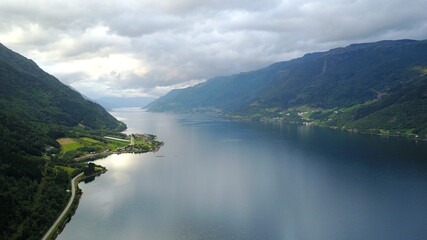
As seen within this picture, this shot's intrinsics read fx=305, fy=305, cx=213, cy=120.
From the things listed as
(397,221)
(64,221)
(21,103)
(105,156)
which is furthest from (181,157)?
(21,103)

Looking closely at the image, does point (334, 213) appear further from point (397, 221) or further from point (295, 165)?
point (295, 165)

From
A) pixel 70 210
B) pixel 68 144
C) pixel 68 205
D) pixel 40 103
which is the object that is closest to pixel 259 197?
pixel 70 210

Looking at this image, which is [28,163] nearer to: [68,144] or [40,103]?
[68,144]

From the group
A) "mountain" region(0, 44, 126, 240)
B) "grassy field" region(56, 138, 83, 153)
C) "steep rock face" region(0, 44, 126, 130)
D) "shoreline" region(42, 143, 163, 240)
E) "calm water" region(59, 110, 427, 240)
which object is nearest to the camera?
"mountain" region(0, 44, 126, 240)

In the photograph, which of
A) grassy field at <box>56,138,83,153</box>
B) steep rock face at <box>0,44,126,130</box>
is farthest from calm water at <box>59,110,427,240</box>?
steep rock face at <box>0,44,126,130</box>

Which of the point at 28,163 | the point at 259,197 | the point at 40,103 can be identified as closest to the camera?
the point at 259,197

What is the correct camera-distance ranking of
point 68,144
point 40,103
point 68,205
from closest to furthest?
point 68,205, point 68,144, point 40,103

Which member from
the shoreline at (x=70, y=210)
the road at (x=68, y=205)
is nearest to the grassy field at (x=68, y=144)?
the shoreline at (x=70, y=210)

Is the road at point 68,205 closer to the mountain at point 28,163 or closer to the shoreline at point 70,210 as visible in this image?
the shoreline at point 70,210

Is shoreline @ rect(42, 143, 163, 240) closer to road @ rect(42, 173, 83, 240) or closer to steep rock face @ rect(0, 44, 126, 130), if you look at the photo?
road @ rect(42, 173, 83, 240)
